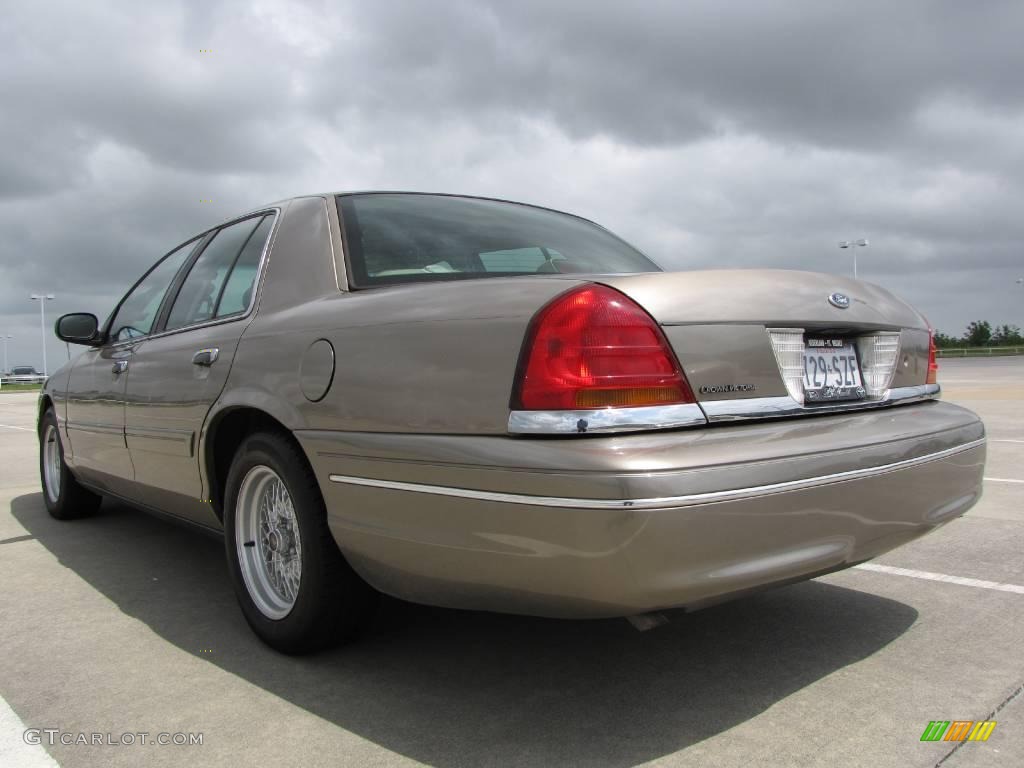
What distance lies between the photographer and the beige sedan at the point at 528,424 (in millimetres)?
1888

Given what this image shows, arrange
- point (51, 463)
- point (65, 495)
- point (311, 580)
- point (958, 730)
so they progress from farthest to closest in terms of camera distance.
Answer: point (51, 463) < point (65, 495) < point (311, 580) < point (958, 730)

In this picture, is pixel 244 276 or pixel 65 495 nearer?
pixel 244 276

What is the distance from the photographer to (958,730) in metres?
2.11

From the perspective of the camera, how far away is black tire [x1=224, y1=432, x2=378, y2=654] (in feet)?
8.21

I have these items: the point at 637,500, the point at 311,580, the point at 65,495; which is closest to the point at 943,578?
the point at 637,500

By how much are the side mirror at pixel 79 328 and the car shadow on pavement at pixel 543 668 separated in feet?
4.78

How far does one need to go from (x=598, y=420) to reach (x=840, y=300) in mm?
995

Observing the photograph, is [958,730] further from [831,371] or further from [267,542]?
[267,542]

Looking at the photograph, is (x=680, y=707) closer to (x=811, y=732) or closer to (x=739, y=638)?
(x=811, y=732)

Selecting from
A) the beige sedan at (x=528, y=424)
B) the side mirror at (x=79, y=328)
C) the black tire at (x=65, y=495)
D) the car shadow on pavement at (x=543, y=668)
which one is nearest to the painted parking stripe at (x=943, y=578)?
→ the car shadow on pavement at (x=543, y=668)

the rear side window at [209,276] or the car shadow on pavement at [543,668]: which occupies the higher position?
the rear side window at [209,276]

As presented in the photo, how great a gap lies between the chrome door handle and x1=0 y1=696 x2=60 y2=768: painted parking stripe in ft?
4.08

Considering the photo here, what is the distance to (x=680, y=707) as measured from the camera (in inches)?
89.4

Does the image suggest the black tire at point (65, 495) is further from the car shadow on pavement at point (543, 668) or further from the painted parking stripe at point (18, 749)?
the painted parking stripe at point (18, 749)
